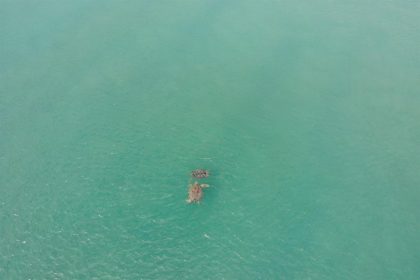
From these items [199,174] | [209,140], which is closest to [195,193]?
[199,174]

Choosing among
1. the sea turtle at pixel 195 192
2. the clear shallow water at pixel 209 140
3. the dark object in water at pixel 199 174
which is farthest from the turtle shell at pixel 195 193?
the dark object in water at pixel 199 174

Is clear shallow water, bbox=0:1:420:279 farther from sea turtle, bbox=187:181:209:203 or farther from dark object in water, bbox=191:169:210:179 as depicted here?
dark object in water, bbox=191:169:210:179

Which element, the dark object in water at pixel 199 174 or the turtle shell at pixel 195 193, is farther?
the dark object in water at pixel 199 174

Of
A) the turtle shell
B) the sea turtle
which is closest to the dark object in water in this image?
the sea turtle

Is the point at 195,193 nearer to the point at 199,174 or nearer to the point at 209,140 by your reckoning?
→ the point at 199,174

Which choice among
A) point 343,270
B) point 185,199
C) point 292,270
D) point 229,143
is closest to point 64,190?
point 185,199

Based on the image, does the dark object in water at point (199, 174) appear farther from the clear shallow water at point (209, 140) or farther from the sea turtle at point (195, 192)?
the clear shallow water at point (209, 140)
